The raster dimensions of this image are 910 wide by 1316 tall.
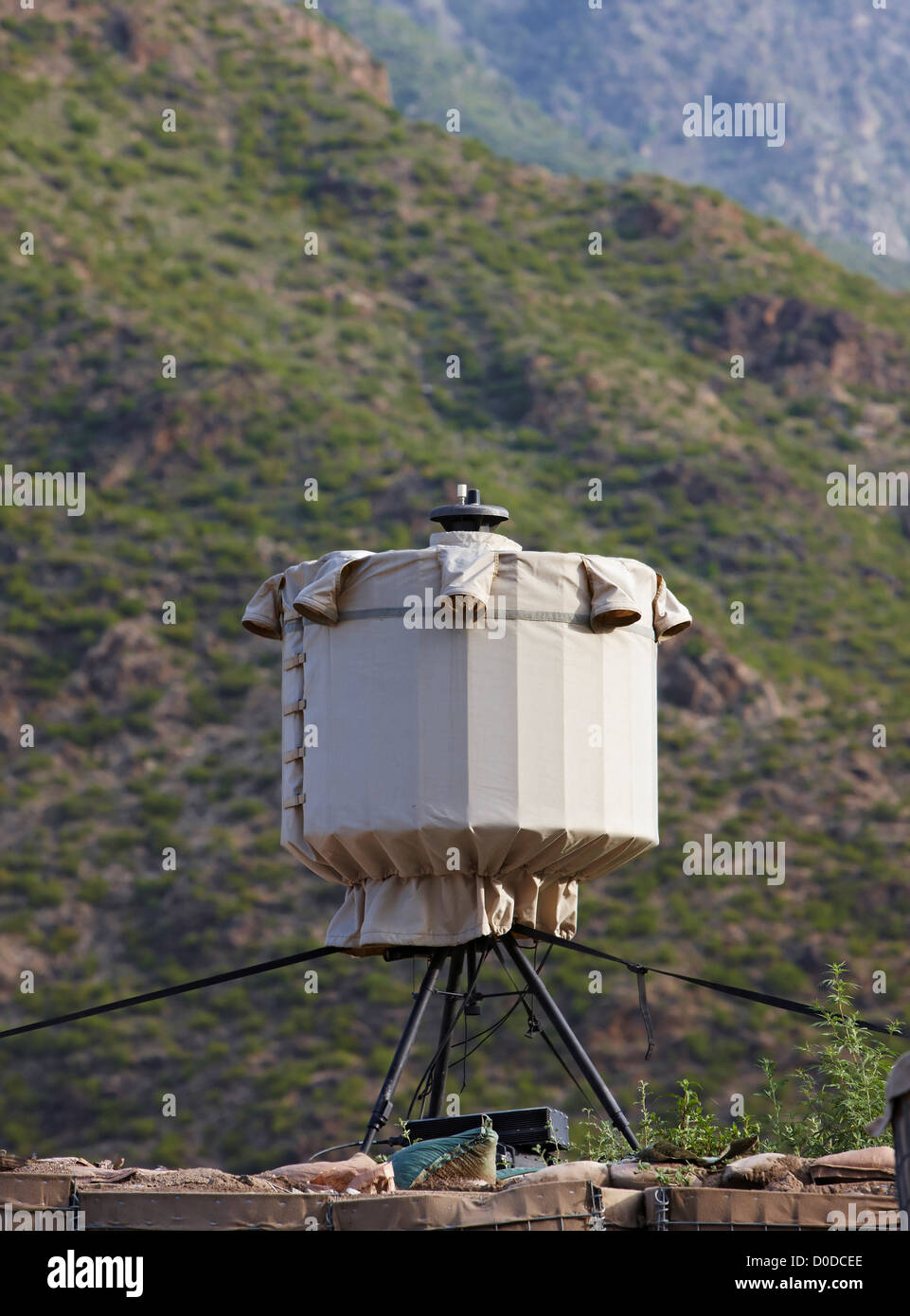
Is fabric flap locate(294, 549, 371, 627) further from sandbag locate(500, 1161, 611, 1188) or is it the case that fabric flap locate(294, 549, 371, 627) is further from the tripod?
sandbag locate(500, 1161, 611, 1188)

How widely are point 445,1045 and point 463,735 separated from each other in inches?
57.2

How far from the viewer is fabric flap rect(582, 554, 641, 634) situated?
771 cm

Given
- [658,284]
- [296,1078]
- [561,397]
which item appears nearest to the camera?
[296,1078]

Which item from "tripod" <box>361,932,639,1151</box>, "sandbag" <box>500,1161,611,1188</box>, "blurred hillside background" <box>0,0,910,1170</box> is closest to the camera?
"sandbag" <box>500,1161,611,1188</box>

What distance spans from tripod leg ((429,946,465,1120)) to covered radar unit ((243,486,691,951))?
1.16 feet

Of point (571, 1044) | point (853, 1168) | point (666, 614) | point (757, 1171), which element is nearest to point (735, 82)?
point (666, 614)

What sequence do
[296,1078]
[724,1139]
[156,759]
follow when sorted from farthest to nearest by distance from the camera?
1. [156,759]
2. [296,1078]
3. [724,1139]

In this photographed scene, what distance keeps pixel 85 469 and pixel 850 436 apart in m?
18.9

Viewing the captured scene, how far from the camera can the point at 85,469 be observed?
159 ft

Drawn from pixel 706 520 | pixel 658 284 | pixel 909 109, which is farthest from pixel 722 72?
pixel 706 520

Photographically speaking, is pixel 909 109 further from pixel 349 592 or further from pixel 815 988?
pixel 349 592

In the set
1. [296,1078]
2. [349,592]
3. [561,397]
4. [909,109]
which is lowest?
[296,1078]

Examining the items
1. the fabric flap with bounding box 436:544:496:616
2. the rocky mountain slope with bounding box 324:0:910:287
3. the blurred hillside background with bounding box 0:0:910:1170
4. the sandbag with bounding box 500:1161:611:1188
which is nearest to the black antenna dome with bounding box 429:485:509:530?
the fabric flap with bounding box 436:544:496:616

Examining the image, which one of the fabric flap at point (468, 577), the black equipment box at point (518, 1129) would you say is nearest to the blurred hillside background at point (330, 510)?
the black equipment box at point (518, 1129)
